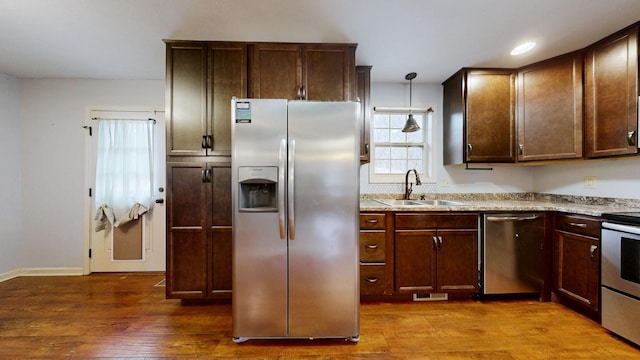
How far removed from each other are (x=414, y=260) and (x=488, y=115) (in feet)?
5.52

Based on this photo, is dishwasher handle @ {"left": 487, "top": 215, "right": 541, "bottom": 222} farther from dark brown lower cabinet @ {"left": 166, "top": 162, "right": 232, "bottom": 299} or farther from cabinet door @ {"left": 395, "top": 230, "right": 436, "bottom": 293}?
dark brown lower cabinet @ {"left": 166, "top": 162, "right": 232, "bottom": 299}

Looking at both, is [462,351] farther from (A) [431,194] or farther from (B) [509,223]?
(A) [431,194]

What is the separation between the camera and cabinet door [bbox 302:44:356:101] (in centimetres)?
219

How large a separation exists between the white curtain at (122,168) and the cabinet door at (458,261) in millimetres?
3265

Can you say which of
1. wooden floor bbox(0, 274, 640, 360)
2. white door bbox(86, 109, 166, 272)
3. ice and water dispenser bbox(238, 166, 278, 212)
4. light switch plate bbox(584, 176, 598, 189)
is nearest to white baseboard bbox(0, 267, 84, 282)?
white door bbox(86, 109, 166, 272)

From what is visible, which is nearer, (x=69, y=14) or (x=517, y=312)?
(x=69, y=14)

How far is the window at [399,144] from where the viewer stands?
10.1ft

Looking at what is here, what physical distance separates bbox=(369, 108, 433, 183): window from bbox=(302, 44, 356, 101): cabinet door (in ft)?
3.19

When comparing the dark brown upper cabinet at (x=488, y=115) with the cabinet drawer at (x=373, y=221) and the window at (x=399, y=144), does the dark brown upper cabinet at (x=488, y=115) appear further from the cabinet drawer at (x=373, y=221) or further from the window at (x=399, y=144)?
the cabinet drawer at (x=373, y=221)

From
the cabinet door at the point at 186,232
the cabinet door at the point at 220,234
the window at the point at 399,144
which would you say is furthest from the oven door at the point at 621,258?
the cabinet door at the point at 186,232

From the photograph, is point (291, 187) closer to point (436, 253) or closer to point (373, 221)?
point (373, 221)

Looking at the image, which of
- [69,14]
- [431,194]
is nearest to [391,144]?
[431,194]

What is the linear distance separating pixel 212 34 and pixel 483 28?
85.5 inches

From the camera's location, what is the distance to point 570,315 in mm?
2098
